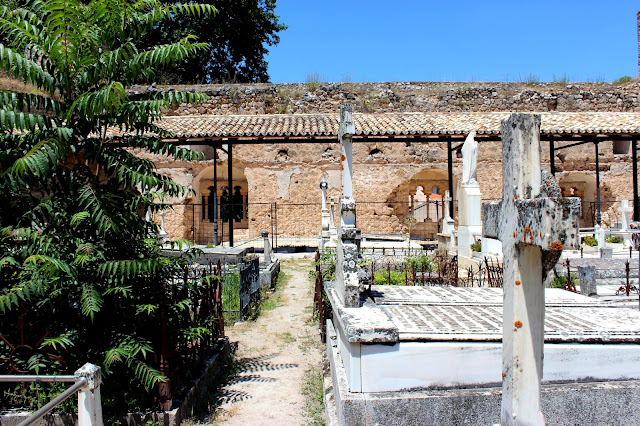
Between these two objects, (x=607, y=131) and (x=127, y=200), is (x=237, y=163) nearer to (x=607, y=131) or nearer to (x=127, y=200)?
(x=607, y=131)

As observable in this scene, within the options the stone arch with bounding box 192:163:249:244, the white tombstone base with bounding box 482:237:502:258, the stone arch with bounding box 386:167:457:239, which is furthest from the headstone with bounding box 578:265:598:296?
the stone arch with bounding box 192:163:249:244

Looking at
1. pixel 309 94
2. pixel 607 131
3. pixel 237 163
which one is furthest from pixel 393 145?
pixel 607 131

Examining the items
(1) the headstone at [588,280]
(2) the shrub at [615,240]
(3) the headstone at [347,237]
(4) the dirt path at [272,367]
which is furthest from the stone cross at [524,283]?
(2) the shrub at [615,240]

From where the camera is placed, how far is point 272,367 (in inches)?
204

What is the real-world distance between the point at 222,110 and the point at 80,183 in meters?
17.6

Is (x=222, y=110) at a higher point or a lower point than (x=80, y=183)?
higher

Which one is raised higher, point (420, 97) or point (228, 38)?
point (228, 38)

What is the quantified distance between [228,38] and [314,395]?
25144mm

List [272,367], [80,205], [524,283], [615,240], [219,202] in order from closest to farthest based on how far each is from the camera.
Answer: [524,283], [80,205], [272,367], [615,240], [219,202]

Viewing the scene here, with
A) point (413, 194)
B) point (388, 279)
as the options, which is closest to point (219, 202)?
point (413, 194)

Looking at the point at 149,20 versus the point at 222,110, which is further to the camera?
the point at 222,110

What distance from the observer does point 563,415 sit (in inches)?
117

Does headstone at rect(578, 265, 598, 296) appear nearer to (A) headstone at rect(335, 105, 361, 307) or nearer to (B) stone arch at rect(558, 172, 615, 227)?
(A) headstone at rect(335, 105, 361, 307)

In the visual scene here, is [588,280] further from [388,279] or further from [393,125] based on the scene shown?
[393,125]
